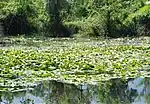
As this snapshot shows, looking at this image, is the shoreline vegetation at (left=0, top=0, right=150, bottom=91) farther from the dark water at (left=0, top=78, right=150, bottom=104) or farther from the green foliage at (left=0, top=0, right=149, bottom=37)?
the dark water at (left=0, top=78, right=150, bottom=104)

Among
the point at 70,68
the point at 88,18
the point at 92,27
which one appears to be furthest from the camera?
the point at 88,18

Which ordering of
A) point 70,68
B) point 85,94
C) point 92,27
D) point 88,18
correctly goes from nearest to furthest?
point 85,94
point 70,68
point 92,27
point 88,18

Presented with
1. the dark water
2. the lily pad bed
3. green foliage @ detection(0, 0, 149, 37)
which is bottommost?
the dark water

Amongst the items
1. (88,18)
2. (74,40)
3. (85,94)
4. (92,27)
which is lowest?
(74,40)

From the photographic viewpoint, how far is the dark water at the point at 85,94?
7445 mm

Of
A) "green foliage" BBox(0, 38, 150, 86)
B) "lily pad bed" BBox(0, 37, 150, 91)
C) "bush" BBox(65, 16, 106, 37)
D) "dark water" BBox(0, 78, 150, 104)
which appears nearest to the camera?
"dark water" BBox(0, 78, 150, 104)

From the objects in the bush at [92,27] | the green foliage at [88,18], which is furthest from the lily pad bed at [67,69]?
the bush at [92,27]

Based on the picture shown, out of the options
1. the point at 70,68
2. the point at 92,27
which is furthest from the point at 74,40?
the point at 70,68

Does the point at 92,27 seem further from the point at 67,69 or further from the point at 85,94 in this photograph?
the point at 85,94

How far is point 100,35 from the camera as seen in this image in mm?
27875

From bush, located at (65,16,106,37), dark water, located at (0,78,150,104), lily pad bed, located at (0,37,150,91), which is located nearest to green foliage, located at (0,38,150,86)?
lily pad bed, located at (0,37,150,91)

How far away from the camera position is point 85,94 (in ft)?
26.3

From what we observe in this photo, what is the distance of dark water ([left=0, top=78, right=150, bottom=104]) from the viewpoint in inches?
293

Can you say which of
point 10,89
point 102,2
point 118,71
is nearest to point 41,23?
point 102,2
